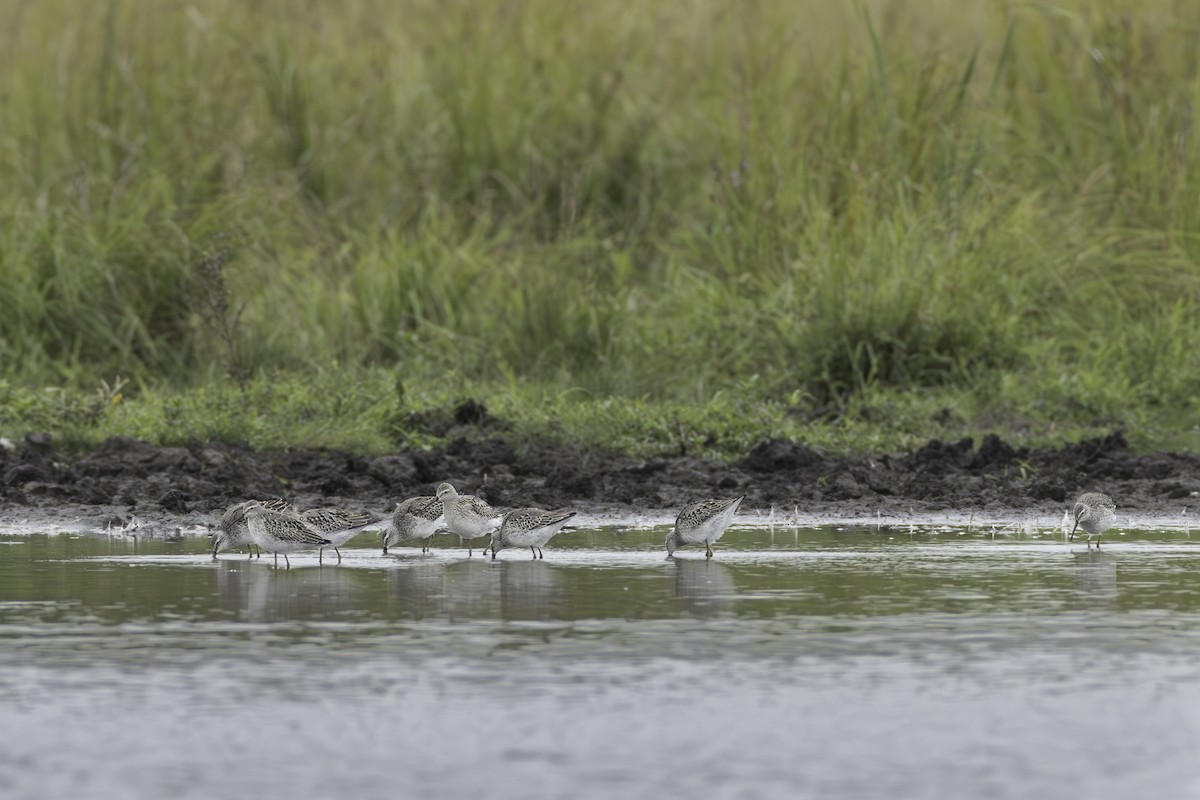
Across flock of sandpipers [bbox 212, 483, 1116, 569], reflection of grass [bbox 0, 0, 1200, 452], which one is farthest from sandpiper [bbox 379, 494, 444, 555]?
reflection of grass [bbox 0, 0, 1200, 452]

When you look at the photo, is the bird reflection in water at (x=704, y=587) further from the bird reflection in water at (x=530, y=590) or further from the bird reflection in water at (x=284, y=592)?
the bird reflection in water at (x=284, y=592)

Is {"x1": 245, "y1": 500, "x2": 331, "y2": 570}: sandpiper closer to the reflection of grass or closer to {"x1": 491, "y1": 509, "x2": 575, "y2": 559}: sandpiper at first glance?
{"x1": 491, "y1": 509, "x2": 575, "y2": 559}: sandpiper

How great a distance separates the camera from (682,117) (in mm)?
20203

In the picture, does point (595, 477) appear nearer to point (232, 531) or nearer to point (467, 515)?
point (467, 515)

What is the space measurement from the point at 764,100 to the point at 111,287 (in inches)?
229

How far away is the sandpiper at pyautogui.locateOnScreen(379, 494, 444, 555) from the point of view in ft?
34.5

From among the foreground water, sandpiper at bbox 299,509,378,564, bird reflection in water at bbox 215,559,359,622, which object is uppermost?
sandpiper at bbox 299,509,378,564

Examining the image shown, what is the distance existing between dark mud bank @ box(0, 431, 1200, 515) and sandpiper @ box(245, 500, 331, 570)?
208cm

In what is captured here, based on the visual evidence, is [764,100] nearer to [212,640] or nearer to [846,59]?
[846,59]

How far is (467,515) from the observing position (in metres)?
10.5

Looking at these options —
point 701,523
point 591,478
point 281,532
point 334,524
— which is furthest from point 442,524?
point 591,478

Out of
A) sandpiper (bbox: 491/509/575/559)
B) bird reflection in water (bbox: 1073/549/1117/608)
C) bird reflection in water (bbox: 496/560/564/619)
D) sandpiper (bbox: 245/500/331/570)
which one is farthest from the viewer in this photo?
sandpiper (bbox: 491/509/575/559)

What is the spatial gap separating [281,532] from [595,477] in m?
3.15

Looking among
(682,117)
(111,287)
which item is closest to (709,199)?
(682,117)
